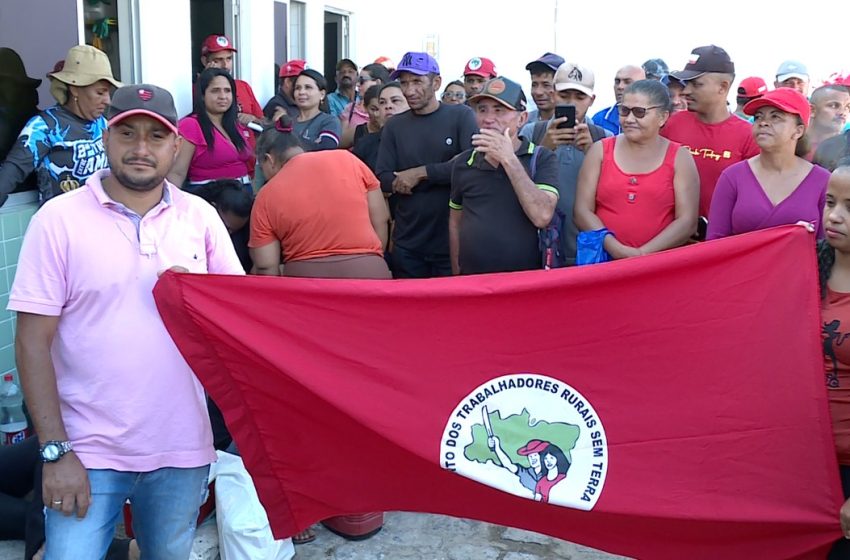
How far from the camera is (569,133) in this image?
184 inches

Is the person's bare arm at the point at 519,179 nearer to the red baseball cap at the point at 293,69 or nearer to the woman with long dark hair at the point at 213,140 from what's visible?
the woman with long dark hair at the point at 213,140

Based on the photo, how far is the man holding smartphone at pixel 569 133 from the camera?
185 inches

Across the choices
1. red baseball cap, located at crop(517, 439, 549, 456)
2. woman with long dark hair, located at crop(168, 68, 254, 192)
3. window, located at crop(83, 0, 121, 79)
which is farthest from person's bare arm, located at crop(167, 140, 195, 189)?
red baseball cap, located at crop(517, 439, 549, 456)

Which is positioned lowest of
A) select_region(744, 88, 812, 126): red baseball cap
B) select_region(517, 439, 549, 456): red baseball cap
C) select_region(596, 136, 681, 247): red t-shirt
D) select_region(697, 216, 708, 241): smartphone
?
select_region(517, 439, 549, 456): red baseball cap

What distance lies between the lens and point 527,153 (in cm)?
436

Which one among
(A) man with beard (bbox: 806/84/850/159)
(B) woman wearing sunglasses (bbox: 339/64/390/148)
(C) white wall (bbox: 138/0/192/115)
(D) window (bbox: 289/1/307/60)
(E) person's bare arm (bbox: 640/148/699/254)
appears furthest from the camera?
(D) window (bbox: 289/1/307/60)

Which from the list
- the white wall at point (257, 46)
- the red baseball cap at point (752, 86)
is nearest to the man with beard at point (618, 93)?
the red baseball cap at point (752, 86)

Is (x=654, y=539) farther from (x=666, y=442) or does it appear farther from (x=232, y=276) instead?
(x=232, y=276)

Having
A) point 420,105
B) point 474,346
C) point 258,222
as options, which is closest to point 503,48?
point 420,105

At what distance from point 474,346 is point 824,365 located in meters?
1.07

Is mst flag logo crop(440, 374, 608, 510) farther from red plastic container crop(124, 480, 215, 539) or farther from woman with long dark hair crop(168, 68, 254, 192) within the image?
woman with long dark hair crop(168, 68, 254, 192)

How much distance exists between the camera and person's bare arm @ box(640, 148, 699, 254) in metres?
4.13

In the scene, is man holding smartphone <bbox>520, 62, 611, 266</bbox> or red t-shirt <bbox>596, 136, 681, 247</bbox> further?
man holding smartphone <bbox>520, 62, 611, 266</bbox>

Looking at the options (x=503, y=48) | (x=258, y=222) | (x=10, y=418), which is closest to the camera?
(x=258, y=222)
